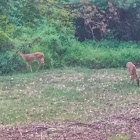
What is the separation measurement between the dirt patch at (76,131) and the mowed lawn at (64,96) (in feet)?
1.21

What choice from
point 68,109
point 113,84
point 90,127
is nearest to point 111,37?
point 113,84

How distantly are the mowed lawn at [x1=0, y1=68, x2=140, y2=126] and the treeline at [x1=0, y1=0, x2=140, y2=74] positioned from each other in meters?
1.80

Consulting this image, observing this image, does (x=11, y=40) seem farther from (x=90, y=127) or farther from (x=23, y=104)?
(x=90, y=127)

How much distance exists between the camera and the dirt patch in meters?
6.68

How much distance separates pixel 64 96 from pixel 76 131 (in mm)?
2823

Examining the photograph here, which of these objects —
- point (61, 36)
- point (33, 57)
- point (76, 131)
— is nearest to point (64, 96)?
point (76, 131)

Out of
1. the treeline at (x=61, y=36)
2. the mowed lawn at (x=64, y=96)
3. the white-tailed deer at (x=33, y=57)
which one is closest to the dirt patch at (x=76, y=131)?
the mowed lawn at (x=64, y=96)

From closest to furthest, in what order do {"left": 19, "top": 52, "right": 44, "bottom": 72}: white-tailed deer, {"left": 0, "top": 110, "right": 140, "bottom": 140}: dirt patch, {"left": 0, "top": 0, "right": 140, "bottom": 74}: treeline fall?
{"left": 0, "top": 110, "right": 140, "bottom": 140}: dirt patch → {"left": 19, "top": 52, "right": 44, "bottom": 72}: white-tailed deer → {"left": 0, "top": 0, "right": 140, "bottom": 74}: treeline

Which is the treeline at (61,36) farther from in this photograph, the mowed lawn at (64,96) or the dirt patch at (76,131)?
the dirt patch at (76,131)

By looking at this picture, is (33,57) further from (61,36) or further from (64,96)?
→ (64,96)

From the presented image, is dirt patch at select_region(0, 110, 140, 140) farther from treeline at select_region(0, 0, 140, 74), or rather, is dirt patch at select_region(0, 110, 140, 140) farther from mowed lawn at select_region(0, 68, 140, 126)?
treeline at select_region(0, 0, 140, 74)

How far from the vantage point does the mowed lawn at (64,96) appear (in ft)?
26.5

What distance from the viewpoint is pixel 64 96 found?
973 cm

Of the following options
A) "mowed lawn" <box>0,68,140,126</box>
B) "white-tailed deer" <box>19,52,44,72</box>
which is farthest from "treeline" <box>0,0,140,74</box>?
"mowed lawn" <box>0,68,140,126</box>
